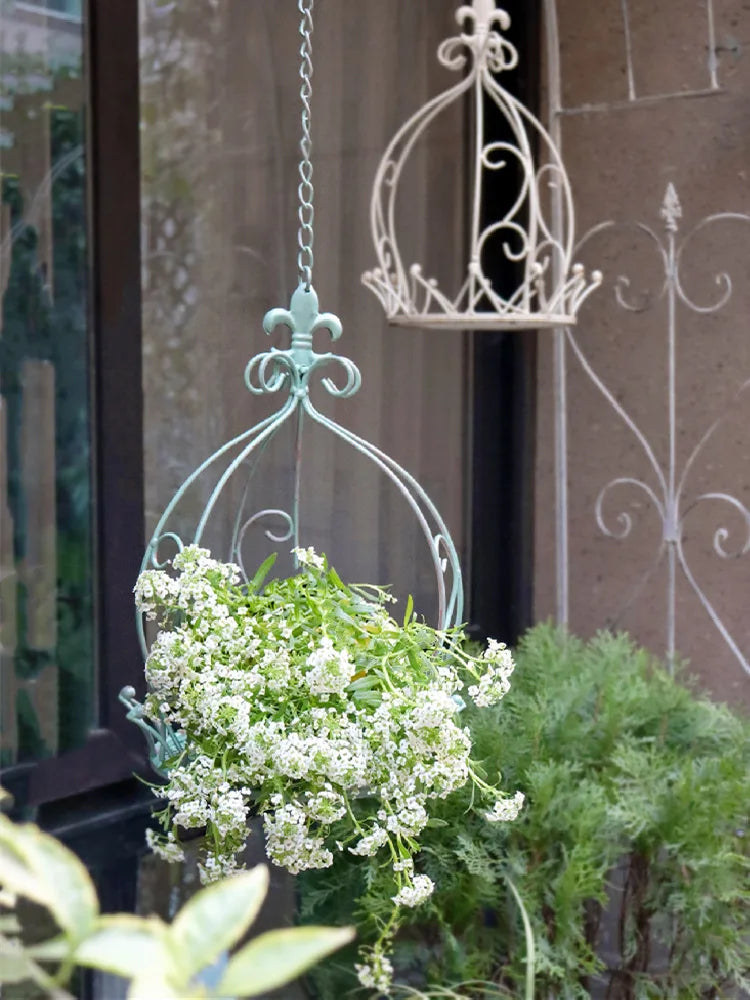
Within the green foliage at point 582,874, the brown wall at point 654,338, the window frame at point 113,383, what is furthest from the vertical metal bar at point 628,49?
the green foliage at point 582,874

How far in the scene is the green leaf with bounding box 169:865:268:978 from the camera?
34 cm

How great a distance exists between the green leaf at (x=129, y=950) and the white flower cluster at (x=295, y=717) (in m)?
0.50

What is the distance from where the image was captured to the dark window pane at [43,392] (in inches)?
62.5

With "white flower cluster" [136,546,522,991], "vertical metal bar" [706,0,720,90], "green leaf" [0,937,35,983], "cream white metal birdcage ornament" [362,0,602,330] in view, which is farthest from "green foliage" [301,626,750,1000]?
"vertical metal bar" [706,0,720,90]

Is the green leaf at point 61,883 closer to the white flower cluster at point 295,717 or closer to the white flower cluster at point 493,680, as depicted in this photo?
the white flower cluster at point 295,717

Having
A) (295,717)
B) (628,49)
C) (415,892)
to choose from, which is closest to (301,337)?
(295,717)

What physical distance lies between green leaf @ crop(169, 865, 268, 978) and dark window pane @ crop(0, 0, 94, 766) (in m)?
1.32

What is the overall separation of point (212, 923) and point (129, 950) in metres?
0.03

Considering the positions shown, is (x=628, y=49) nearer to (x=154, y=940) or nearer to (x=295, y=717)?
(x=295, y=717)

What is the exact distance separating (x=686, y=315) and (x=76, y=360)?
4.24ft

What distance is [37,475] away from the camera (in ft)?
5.36

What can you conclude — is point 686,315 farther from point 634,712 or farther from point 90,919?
point 90,919

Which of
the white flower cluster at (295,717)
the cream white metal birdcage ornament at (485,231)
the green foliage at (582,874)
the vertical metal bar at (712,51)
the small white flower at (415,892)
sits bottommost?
the green foliage at (582,874)

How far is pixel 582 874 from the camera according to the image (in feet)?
4.64
